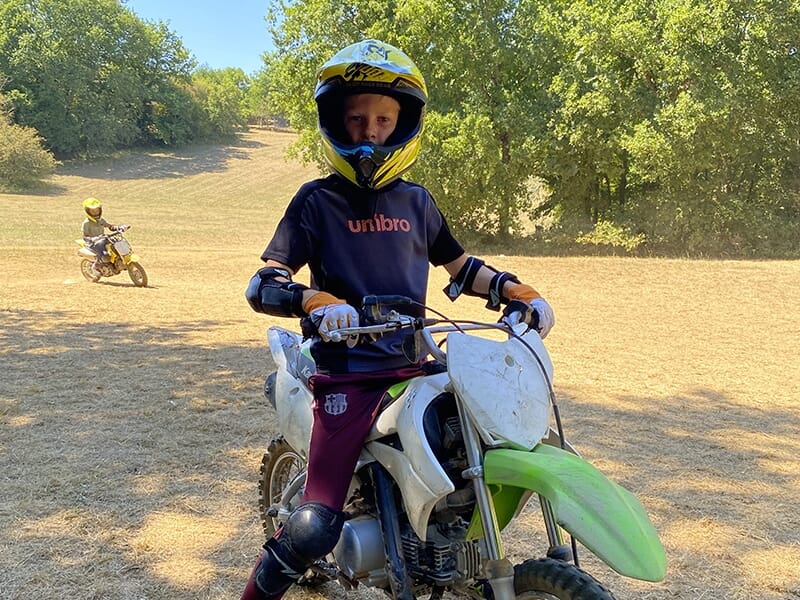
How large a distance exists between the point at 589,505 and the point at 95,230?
524 inches

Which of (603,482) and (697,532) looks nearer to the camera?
(603,482)

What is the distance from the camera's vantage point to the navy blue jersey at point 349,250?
2.51m

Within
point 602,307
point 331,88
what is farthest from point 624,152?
point 331,88

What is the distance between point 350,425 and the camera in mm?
2383

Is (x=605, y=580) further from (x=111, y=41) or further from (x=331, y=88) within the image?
(x=111, y=41)

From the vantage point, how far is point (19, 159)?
137 feet

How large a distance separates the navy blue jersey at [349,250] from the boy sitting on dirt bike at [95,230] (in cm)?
1125

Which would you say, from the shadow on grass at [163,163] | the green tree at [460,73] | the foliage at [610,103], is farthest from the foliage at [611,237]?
the shadow on grass at [163,163]

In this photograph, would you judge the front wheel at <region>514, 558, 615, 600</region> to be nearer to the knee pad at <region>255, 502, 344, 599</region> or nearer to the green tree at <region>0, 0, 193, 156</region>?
the knee pad at <region>255, 502, 344, 599</region>

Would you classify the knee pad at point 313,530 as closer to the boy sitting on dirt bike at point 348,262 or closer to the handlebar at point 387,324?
the boy sitting on dirt bike at point 348,262

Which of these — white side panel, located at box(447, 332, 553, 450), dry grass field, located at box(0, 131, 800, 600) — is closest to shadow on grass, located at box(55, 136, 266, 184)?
dry grass field, located at box(0, 131, 800, 600)

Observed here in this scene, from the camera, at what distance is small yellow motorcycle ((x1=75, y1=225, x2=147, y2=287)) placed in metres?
12.7

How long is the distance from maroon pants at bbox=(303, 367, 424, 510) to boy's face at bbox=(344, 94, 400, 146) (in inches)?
34.8

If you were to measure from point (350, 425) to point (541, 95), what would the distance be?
67.5 feet
